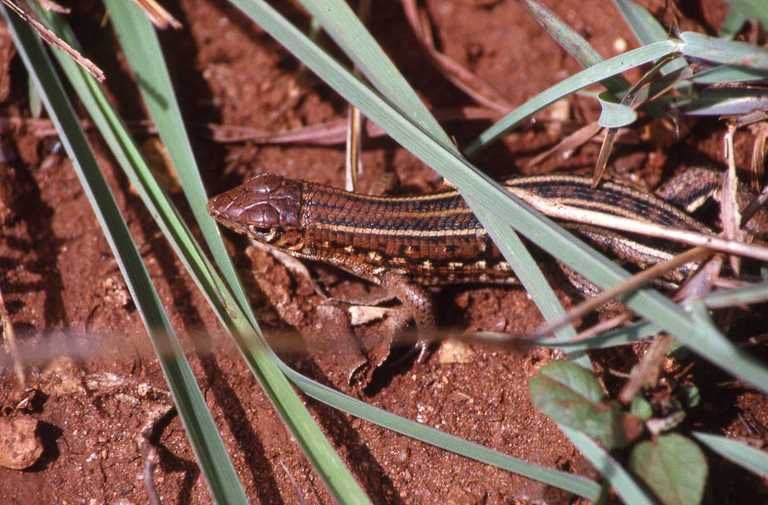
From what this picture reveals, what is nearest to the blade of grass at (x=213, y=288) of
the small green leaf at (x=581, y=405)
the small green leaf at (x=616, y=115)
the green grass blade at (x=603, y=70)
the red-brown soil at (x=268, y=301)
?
the red-brown soil at (x=268, y=301)

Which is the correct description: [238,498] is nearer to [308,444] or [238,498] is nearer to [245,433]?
[308,444]

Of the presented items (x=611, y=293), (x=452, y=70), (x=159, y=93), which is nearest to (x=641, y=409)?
(x=611, y=293)

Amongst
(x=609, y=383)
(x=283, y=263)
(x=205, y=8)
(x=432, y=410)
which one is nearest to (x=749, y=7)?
(x=609, y=383)

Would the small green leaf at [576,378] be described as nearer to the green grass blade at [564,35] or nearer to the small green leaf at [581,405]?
the small green leaf at [581,405]

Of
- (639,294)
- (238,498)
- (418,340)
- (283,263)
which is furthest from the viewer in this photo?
(283,263)

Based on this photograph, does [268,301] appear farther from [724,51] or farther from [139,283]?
[724,51]

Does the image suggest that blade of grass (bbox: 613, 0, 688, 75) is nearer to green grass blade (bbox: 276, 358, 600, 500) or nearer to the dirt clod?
green grass blade (bbox: 276, 358, 600, 500)
